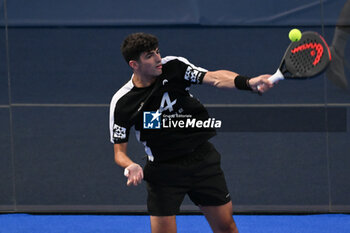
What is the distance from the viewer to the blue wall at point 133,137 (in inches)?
225

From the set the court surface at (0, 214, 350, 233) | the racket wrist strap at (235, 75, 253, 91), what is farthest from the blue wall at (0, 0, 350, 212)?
the racket wrist strap at (235, 75, 253, 91)

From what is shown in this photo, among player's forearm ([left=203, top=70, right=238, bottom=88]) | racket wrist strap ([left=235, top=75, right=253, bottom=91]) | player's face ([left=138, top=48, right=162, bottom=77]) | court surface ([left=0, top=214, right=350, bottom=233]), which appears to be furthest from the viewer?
court surface ([left=0, top=214, right=350, bottom=233])

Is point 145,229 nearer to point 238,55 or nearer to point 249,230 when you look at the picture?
point 249,230

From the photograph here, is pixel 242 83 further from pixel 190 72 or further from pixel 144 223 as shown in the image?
pixel 144 223

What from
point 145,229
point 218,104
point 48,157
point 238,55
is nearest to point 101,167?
point 48,157

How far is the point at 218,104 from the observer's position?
5824 mm

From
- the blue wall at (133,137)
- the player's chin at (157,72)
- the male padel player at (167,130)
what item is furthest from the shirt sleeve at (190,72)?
the blue wall at (133,137)

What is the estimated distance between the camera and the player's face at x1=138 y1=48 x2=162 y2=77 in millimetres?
3439

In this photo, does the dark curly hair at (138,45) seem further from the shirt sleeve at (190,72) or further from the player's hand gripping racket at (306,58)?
the player's hand gripping racket at (306,58)

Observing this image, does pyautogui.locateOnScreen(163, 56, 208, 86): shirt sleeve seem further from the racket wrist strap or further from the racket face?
the racket face

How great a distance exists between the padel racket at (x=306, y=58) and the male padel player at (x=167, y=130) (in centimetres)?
53

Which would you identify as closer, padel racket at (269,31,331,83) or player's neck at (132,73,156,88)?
padel racket at (269,31,331,83)

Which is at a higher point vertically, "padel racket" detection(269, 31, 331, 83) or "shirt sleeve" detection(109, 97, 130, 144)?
"padel racket" detection(269, 31, 331, 83)
